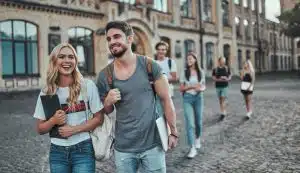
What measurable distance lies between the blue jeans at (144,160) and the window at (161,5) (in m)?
25.9

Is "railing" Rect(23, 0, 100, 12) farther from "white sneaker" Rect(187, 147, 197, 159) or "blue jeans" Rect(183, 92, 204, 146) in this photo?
"white sneaker" Rect(187, 147, 197, 159)

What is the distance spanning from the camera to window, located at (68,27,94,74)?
70.2 feet

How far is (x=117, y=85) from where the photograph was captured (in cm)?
286

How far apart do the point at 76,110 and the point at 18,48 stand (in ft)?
56.6

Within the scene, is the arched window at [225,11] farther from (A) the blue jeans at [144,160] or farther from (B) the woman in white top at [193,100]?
(A) the blue jeans at [144,160]

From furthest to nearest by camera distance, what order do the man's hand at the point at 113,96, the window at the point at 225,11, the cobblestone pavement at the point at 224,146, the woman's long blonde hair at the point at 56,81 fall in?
the window at the point at 225,11
the cobblestone pavement at the point at 224,146
the woman's long blonde hair at the point at 56,81
the man's hand at the point at 113,96

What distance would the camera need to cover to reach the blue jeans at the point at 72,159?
9.34 feet

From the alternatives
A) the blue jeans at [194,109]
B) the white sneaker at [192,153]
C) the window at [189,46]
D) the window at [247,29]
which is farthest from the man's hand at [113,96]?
the window at [247,29]

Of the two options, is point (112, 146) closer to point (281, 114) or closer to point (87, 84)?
point (87, 84)

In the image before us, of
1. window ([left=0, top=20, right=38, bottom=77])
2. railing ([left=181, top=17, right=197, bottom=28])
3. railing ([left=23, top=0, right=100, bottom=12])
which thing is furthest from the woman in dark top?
railing ([left=181, top=17, right=197, bottom=28])

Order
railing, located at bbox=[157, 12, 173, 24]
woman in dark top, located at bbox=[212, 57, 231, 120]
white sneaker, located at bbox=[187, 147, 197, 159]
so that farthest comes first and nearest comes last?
1. railing, located at bbox=[157, 12, 173, 24]
2. woman in dark top, located at bbox=[212, 57, 231, 120]
3. white sneaker, located at bbox=[187, 147, 197, 159]

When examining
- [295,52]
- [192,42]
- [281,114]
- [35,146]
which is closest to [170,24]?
[192,42]

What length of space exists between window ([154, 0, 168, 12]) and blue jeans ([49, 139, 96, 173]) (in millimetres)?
25881

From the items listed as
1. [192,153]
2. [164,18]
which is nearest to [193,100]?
[192,153]
